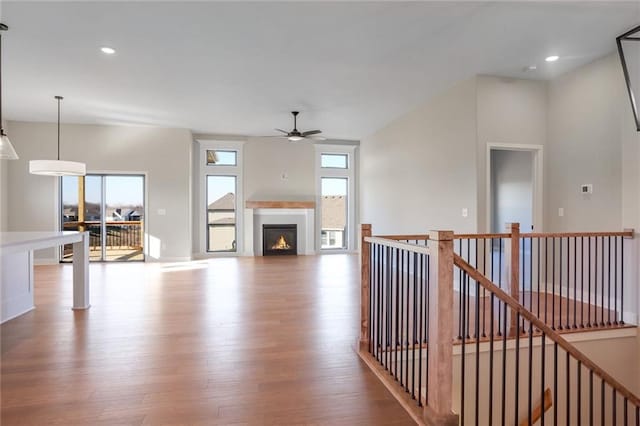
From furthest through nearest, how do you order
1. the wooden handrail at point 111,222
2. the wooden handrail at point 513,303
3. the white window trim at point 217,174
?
the white window trim at point 217,174 < the wooden handrail at point 111,222 < the wooden handrail at point 513,303

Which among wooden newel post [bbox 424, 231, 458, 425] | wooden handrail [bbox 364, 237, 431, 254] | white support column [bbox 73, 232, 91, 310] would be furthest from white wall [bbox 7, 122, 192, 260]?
wooden newel post [bbox 424, 231, 458, 425]

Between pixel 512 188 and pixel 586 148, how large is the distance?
1.63 metres

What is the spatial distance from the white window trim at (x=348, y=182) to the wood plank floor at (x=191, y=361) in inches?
162

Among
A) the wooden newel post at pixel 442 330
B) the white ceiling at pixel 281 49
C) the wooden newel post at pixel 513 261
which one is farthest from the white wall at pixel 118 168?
the wooden newel post at pixel 442 330

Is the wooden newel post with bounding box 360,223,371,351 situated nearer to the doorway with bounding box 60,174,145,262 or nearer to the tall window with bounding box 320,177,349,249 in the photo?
the tall window with bounding box 320,177,349,249

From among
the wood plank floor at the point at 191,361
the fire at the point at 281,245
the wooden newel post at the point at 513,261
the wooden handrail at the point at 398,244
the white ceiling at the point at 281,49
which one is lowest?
the wood plank floor at the point at 191,361

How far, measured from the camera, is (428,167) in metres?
5.35

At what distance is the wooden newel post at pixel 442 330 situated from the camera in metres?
1.75

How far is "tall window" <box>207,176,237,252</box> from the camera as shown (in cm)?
820

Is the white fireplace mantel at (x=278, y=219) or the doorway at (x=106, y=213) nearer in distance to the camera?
the doorway at (x=106, y=213)

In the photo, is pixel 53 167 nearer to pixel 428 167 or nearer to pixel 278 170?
pixel 278 170

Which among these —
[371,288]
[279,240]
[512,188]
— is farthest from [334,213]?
[371,288]

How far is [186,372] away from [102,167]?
21.1ft

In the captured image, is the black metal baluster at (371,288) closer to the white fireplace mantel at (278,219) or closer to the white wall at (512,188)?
the white wall at (512,188)
